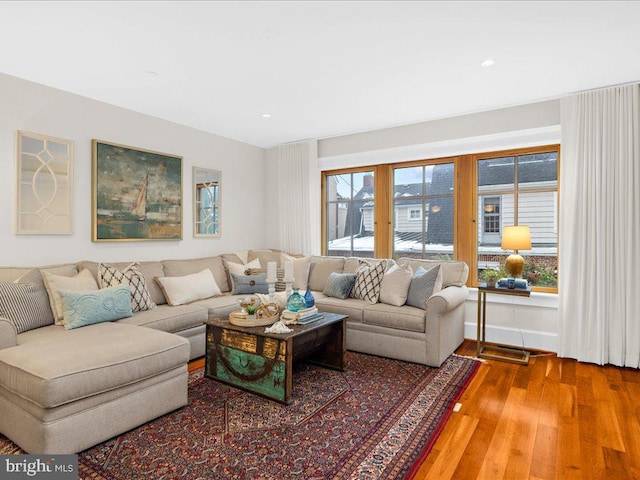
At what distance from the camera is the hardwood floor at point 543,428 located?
194 centimetres

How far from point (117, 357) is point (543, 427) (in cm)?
259

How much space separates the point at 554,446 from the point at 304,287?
2969 millimetres

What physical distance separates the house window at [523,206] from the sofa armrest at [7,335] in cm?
423

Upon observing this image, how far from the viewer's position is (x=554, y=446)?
214 centimetres

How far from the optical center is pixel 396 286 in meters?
3.71

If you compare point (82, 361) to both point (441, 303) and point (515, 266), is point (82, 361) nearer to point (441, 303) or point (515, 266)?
point (441, 303)

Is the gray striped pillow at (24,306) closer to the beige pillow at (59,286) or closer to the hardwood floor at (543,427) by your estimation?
the beige pillow at (59,286)

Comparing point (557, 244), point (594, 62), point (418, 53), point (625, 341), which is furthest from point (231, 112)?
point (625, 341)

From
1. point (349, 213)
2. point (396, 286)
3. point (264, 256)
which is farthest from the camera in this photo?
point (349, 213)

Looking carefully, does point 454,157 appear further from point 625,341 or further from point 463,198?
point 625,341

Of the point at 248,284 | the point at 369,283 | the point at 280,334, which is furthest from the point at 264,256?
→ the point at 280,334

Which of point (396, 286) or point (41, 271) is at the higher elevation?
point (41, 271)

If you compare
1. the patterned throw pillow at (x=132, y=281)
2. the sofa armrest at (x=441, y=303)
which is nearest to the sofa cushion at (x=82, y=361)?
the patterned throw pillow at (x=132, y=281)

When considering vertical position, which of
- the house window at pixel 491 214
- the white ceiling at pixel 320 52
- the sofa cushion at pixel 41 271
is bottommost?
the sofa cushion at pixel 41 271
